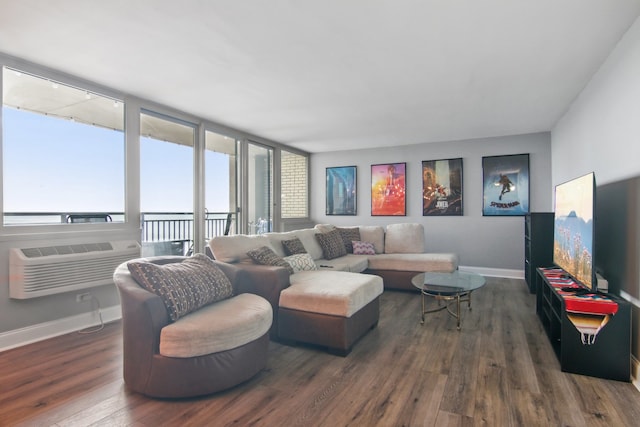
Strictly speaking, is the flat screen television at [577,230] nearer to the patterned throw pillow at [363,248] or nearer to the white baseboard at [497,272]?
the white baseboard at [497,272]

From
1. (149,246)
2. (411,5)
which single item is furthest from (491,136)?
(149,246)

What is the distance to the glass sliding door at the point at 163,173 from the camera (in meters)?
4.13

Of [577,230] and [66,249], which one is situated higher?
[577,230]

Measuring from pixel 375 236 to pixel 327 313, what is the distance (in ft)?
10.7

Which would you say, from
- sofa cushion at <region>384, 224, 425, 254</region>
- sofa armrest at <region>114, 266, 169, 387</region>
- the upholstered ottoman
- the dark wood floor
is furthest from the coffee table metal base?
sofa armrest at <region>114, 266, 169, 387</region>

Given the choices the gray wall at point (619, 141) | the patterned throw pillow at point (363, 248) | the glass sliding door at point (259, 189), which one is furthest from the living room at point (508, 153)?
the patterned throw pillow at point (363, 248)

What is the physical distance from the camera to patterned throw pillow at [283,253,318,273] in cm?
373

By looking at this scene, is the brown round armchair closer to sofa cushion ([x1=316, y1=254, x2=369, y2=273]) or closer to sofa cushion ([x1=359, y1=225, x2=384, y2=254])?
sofa cushion ([x1=316, y1=254, x2=369, y2=273])

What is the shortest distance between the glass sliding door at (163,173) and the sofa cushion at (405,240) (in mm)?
3158

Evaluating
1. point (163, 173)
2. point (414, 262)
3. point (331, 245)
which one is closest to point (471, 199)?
point (414, 262)

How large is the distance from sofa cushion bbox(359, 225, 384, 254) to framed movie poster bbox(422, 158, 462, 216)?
1121 mm

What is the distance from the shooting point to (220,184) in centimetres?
515

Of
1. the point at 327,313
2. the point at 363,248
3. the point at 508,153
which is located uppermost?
the point at 508,153

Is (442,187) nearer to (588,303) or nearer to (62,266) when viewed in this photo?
(588,303)
